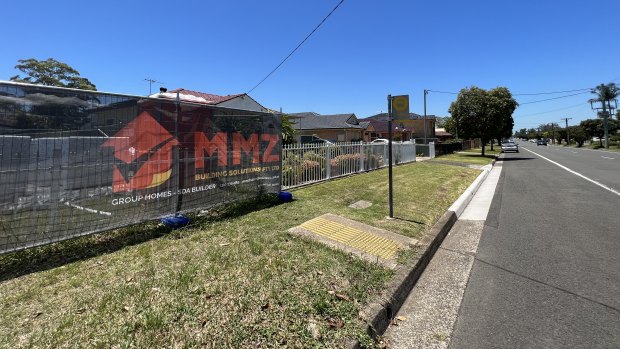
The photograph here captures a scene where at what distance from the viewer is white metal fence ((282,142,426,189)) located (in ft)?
30.1

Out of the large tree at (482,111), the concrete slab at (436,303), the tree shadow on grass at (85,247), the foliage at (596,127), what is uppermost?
the foliage at (596,127)

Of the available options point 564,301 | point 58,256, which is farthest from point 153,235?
point 564,301

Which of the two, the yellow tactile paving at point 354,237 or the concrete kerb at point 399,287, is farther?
the yellow tactile paving at point 354,237

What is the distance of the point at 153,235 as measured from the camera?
15.4ft

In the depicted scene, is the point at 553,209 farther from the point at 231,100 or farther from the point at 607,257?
the point at 231,100

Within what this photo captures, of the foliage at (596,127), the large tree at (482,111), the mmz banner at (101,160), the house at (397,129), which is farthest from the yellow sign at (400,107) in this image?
the foliage at (596,127)

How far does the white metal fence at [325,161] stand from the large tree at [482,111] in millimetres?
16202

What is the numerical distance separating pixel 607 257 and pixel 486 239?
1.50m

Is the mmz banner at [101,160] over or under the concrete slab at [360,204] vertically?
over

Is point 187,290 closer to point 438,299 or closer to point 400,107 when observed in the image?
point 438,299

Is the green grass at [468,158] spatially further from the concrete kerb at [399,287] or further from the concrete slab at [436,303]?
the concrete slab at [436,303]

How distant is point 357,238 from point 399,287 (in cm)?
151

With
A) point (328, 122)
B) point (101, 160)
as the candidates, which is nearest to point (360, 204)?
point (101, 160)

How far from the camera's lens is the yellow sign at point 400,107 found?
585 centimetres
